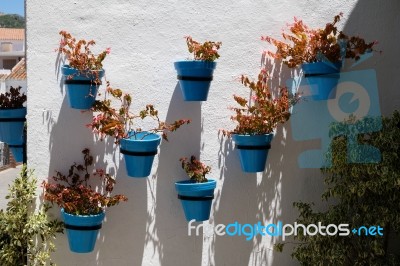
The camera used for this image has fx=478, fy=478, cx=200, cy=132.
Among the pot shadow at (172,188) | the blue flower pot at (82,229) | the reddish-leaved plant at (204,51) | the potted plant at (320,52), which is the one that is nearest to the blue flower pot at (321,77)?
the potted plant at (320,52)

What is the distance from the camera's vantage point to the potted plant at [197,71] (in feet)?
10.8

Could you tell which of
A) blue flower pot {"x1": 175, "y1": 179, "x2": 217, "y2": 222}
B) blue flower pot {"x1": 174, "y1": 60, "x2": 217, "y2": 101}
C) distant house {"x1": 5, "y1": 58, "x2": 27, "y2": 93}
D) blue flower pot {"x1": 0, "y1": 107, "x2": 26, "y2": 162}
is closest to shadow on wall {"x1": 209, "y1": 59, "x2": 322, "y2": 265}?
blue flower pot {"x1": 175, "y1": 179, "x2": 217, "y2": 222}

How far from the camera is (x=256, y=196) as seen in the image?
12.4 ft

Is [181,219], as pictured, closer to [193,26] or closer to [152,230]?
[152,230]

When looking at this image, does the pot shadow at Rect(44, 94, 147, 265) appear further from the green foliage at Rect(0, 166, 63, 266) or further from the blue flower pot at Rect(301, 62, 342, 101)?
the blue flower pot at Rect(301, 62, 342, 101)

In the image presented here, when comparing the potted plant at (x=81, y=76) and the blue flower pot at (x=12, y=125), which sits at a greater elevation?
the potted plant at (x=81, y=76)

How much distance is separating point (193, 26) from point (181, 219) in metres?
1.47

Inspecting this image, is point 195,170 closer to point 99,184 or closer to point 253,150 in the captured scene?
point 253,150

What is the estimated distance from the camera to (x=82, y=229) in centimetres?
330

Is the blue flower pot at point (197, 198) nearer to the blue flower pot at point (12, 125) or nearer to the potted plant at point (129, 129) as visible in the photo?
the potted plant at point (129, 129)

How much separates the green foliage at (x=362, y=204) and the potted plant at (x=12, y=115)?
2.22 metres

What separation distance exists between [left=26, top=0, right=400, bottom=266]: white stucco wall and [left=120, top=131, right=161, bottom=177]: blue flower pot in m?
0.27

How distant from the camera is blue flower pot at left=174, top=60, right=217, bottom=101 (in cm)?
330

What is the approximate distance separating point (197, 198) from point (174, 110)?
2.25 ft
